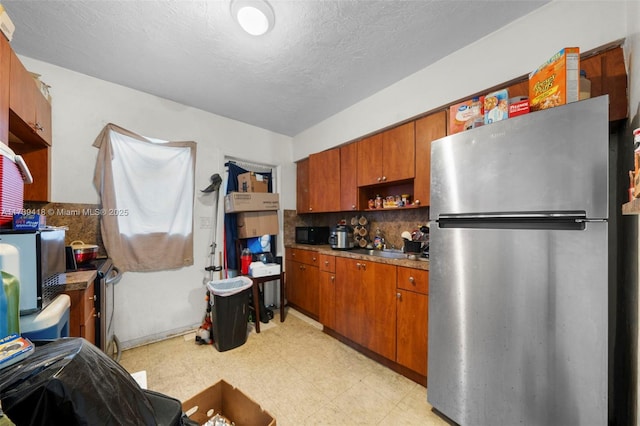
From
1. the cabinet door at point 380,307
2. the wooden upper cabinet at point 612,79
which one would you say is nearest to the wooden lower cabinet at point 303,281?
the cabinet door at point 380,307

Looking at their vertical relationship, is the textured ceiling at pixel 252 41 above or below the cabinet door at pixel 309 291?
above

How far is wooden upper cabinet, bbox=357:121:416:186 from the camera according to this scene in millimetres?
2172

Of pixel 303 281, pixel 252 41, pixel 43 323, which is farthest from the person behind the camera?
pixel 303 281

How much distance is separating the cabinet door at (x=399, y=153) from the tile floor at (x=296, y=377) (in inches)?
69.2

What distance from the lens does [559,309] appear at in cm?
107

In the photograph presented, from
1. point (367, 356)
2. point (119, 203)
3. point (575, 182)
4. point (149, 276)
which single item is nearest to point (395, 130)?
point (575, 182)

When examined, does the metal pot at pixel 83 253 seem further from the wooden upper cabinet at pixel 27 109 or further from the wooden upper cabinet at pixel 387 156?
the wooden upper cabinet at pixel 387 156

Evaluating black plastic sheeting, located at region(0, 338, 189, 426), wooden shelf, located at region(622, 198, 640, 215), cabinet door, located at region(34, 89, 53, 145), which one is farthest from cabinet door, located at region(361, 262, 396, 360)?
cabinet door, located at region(34, 89, 53, 145)

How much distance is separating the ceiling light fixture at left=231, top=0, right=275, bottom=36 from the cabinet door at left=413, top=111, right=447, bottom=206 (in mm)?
1434

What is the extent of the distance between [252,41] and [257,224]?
1945mm

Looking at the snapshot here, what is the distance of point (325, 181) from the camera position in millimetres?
3070

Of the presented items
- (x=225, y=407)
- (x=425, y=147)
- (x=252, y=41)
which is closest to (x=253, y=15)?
(x=252, y=41)

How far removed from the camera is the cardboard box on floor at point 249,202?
2.77 m

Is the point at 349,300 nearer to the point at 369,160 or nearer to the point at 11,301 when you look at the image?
the point at 369,160
